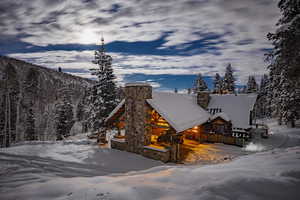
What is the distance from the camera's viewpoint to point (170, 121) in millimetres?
11562

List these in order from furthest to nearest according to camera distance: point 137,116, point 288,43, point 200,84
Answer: point 200,84, point 137,116, point 288,43

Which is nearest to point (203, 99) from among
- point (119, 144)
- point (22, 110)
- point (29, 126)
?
point (119, 144)

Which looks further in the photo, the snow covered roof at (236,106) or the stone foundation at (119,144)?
the snow covered roof at (236,106)

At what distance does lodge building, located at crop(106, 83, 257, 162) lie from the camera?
1218 centimetres

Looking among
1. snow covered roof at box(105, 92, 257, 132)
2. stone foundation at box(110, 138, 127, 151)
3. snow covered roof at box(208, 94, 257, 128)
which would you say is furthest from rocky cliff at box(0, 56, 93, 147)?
snow covered roof at box(208, 94, 257, 128)

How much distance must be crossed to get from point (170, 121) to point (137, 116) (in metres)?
3.28

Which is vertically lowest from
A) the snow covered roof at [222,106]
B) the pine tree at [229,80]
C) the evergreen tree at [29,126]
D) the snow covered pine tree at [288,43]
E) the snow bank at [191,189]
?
the evergreen tree at [29,126]

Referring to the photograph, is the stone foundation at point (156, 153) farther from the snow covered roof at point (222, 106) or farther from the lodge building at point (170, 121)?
the snow covered roof at point (222, 106)

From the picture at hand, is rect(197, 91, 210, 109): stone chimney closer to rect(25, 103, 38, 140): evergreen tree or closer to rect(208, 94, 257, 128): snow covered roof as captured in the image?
rect(208, 94, 257, 128): snow covered roof

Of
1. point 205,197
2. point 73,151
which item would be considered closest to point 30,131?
point 73,151

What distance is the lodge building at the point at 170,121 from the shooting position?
480 inches

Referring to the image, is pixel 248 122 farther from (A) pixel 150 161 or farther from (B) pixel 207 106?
(A) pixel 150 161

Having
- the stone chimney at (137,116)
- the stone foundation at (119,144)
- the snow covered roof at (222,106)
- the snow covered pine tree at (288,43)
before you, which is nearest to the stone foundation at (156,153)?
the stone chimney at (137,116)

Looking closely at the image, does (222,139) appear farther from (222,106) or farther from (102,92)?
(102,92)
